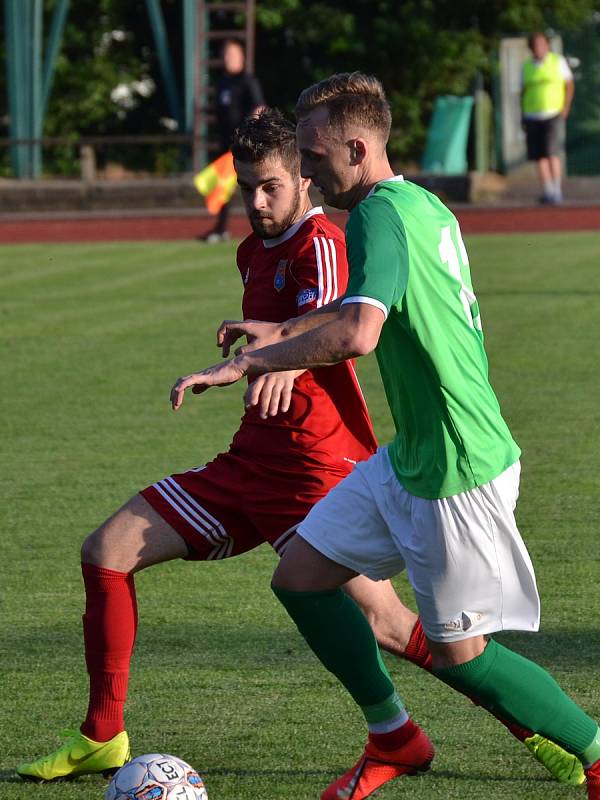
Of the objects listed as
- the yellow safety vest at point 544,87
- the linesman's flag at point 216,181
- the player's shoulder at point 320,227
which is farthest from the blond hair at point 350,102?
the yellow safety vest at point 544,87

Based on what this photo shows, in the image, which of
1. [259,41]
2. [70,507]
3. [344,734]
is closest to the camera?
[344,734]

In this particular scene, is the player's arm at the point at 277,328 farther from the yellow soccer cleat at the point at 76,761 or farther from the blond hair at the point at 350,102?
the yellow soccer cleat at the point at 76,761

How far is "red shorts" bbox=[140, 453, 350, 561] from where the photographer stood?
4352 millimetres

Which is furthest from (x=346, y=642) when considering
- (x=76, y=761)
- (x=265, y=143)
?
(x=265, y=143)

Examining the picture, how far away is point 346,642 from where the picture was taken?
157 inches

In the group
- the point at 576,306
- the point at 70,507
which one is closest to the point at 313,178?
the point at 70,507

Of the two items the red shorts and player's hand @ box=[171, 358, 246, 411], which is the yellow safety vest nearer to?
the red shorts

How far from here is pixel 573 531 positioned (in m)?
6.76

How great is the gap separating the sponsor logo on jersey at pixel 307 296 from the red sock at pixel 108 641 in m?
0.91

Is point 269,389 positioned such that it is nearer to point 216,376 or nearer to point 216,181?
point 216,376

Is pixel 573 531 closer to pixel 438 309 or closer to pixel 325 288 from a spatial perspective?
pixel 325 288

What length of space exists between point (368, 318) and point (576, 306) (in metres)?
11.0

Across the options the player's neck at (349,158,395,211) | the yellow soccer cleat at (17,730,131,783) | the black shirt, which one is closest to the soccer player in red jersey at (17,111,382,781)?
the yellow soccer cleat at (17,730,131,783)

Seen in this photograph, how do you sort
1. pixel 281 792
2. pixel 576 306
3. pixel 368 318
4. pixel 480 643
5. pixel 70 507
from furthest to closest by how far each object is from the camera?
pixel 576 306 < pixel 70 507 < pixel 281 792 < pixel 480 643 < pixel 368 318
